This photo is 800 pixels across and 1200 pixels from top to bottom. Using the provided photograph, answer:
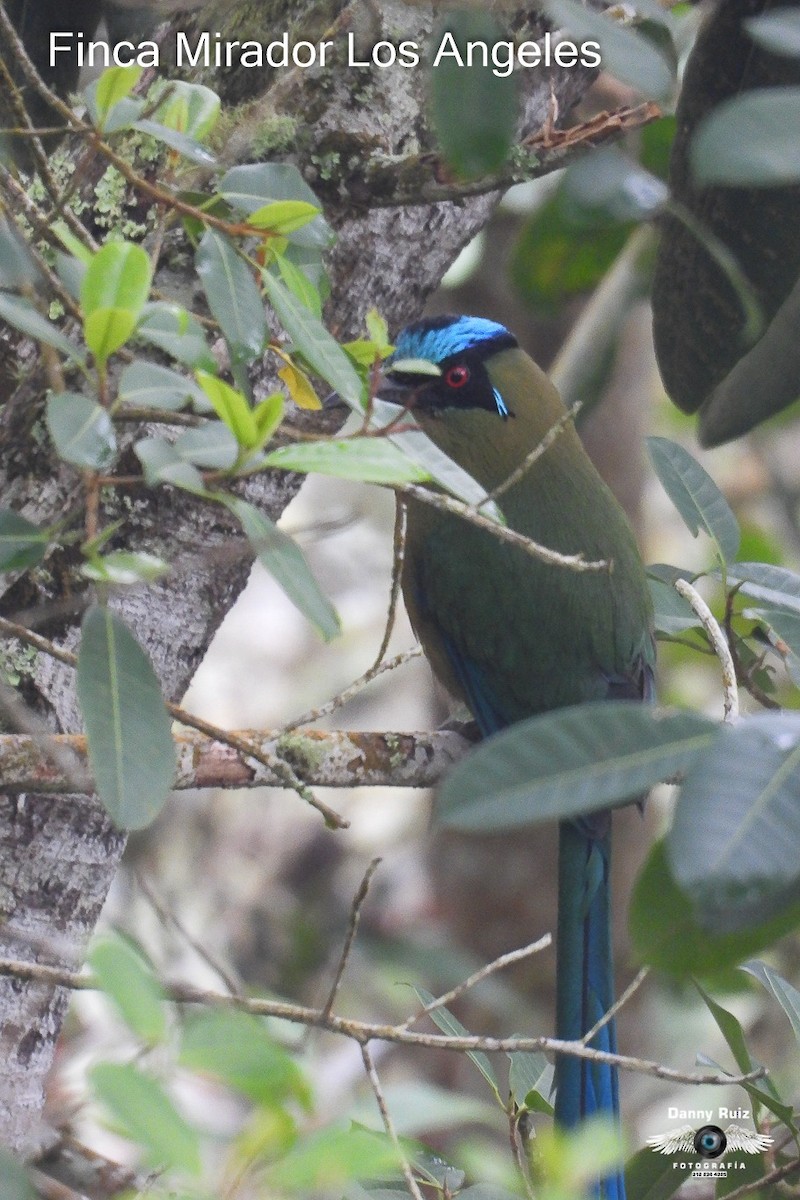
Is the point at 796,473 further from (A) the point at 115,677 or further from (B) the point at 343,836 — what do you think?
(A) the point at 115,677

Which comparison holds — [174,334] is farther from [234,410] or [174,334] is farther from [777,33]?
[777,33]

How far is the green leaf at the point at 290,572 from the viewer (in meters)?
1.02

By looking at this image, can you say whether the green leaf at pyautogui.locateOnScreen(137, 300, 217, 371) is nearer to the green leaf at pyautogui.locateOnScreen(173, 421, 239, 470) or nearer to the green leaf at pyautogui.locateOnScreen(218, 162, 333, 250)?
the green leaf at pyautogui.locateOnScreen(173, 421, 239, 470)

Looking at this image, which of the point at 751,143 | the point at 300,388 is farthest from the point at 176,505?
the point at 751,143

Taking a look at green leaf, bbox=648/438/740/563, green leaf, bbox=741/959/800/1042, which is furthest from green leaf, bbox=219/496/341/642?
green leaf, bbox=648/438/740/563

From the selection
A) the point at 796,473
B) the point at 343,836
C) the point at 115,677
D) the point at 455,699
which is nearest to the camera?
the point at 115,677

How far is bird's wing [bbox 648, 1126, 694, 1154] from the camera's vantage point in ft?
5.34

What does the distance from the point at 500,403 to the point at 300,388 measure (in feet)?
3.66

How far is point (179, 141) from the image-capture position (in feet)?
3.87

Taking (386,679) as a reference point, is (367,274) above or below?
above

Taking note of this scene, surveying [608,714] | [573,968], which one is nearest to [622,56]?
[608,714]

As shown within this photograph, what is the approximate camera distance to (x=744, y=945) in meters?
0.86

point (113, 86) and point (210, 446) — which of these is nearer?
point (210, 446)

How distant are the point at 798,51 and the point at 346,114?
1.10 metres
